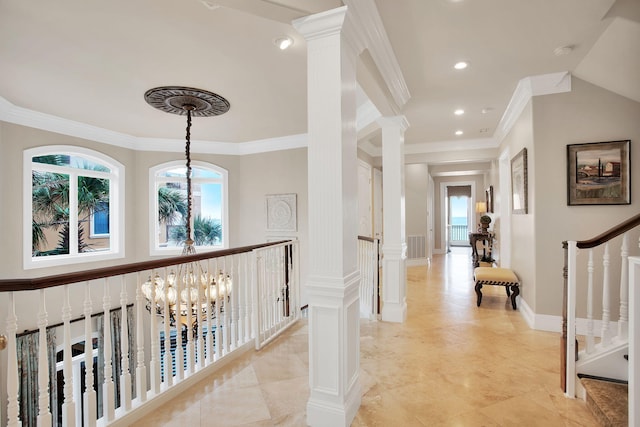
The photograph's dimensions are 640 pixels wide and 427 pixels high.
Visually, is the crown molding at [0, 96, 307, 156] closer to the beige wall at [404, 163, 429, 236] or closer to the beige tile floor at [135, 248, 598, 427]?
the beige wall at [404, 163, 429, 236]

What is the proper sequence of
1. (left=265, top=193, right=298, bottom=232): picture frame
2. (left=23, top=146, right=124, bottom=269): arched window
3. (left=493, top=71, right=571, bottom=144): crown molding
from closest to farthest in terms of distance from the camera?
(left=493, top=71, right=571, bottom=144): crown molding → (left=23, top=146, right=124, bottom=269): arched window → (left=265, top=193, right=298, bottom=232): picture frame

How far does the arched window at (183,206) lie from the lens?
19.8ft

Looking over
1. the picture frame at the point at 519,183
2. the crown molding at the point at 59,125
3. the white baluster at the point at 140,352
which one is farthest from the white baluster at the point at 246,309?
the crown molding at the point at 59,125

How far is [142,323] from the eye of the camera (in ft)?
6.14

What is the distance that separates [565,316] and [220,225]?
5.76 metres

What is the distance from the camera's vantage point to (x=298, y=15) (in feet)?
6.22

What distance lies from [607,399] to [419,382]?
111 centimetres

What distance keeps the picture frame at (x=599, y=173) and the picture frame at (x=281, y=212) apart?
163 inches

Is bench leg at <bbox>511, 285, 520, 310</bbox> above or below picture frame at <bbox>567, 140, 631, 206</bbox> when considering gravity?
below

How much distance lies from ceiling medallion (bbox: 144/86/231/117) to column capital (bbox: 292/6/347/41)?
84.7 inches

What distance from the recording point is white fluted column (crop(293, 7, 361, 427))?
1847 mm

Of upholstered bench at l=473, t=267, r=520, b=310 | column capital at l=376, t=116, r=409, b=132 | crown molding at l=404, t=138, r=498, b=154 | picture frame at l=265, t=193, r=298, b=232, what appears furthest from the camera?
crown molding at l=404, t=138, r=498, b=154

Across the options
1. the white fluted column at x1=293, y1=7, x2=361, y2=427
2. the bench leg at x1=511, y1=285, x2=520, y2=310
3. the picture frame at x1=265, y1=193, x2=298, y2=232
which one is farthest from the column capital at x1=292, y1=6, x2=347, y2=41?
the picture frame at x1=265, y1=193, x2=298, y2=232

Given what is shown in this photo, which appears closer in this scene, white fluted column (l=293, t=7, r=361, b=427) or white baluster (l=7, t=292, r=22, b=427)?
white baluster (l=7, t=292, r=22, b=427)
